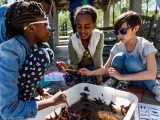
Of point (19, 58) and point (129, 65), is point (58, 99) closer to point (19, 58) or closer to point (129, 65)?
point (19, 58)

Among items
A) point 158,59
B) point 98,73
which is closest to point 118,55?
point 98,73

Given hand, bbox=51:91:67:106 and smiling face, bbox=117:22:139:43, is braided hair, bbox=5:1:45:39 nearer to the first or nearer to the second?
hand, bbox=51:91:67:106

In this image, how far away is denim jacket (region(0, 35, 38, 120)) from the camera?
3.67 ft

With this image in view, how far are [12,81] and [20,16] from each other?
1.05ft

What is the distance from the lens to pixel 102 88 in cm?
175

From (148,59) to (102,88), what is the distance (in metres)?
0.52

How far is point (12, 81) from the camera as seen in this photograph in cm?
113

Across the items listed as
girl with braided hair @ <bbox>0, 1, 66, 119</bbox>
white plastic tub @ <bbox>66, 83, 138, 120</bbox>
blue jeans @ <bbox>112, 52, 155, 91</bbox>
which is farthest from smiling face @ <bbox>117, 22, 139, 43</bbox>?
girl with braided hair @ <bbox>0, 1, 66, 119</bbox>

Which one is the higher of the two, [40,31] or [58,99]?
[40,31]

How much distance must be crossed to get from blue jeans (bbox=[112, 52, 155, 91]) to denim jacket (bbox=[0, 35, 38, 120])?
3.50ft

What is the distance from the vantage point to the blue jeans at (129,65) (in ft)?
6.73

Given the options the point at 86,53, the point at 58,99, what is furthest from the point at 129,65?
the point at 58,99

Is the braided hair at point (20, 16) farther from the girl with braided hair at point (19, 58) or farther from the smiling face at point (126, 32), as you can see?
the smiling face at point (126, 32)

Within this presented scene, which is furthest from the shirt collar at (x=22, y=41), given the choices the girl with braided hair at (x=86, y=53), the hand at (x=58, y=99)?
the girl with braided hair at (x=86, y=53)
